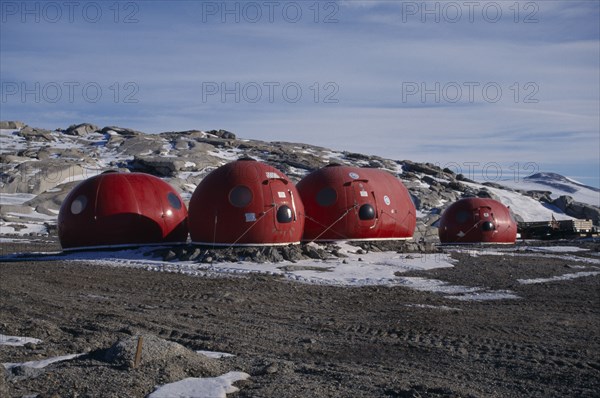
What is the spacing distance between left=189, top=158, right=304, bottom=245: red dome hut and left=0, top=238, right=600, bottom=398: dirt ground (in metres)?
4.37

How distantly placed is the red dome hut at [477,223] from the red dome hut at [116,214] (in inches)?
668

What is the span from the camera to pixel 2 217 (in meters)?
49.3

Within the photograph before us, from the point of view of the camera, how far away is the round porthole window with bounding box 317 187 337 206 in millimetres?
27219

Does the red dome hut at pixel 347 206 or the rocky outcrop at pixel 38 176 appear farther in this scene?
the rocky outcrop at pixel 38 176

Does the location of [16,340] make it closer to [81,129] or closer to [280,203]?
[280,203]

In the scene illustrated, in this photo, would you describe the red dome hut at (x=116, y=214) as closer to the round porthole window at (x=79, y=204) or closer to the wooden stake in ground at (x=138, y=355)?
the round porthole window at (x=79, y=204)

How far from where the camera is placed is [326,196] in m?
27.4

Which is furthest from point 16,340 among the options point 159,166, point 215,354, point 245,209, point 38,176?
point 159,166

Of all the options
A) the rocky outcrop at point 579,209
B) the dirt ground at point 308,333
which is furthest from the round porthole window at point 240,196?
the rocky outcrop at point 579,209

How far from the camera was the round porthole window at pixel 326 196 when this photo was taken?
27.2m

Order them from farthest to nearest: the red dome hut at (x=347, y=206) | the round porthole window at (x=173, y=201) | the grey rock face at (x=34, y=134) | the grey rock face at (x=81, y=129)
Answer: the grey rock face at (x=81, y=129)
the grey rock face at (x=34, y=134)
the red dome hut at (x=347, y=206)
the round porthole window at (x=173, y=201)

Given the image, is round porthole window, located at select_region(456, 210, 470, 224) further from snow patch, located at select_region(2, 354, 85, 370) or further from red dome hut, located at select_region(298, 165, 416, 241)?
snow patch, located at select_region(2, 354, 85, 370)

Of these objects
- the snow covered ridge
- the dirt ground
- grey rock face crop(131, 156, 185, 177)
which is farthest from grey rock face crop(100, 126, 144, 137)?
the dirt ground

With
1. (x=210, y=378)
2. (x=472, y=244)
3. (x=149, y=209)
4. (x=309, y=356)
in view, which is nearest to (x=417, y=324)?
(x=309, y=356)
